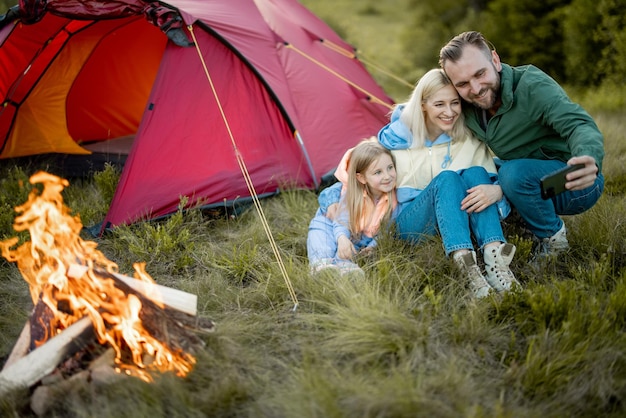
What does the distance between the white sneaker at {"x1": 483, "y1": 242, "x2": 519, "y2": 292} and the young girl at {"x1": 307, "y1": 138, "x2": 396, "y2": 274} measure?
64cm

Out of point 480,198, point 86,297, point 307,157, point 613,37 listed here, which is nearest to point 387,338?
point 480,198

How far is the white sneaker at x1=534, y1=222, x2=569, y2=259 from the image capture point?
3055 mm

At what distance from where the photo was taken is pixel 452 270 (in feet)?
9.42

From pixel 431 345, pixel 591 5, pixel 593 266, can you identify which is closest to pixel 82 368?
pixel 431 345

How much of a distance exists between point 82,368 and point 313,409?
98 centimetres

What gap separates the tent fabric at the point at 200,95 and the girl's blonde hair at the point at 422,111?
1138 mm

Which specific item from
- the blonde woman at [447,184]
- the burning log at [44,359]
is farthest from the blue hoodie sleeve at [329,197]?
the burning log at [44,359]

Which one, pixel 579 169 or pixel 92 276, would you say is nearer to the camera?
pixel 92 276

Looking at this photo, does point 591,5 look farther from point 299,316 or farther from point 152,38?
point 299,316

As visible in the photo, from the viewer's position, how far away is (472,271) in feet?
9.13

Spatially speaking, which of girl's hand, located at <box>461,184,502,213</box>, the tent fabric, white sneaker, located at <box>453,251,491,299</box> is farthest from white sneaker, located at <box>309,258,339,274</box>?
the tent fabric

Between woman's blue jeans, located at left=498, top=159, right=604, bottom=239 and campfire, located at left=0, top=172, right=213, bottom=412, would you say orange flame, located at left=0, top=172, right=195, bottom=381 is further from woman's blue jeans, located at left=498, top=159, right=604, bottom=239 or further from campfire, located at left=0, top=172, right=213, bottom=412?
woman's blue jeans, located at left=498, top=159, right=604, bottom=239

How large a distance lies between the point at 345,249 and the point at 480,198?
0.76 meters

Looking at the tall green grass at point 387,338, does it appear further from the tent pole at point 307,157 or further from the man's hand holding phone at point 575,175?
the tent pole at point 307,157
